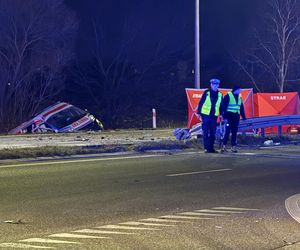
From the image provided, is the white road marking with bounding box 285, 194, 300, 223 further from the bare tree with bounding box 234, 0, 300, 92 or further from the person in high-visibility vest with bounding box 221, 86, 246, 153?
the bare tree with bounding box 234, 0, 300, 92

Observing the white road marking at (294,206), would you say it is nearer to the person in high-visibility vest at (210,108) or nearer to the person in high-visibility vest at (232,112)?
the person in high-visibility vest at (210,108)

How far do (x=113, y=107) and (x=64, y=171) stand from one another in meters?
29.0

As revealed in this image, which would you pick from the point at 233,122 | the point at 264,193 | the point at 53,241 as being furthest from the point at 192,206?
the point at 233,122

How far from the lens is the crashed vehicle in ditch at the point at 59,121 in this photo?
2800 cm

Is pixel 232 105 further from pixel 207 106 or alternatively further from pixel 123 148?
pixel 123 148

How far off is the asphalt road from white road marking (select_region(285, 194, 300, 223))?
0.01 meters

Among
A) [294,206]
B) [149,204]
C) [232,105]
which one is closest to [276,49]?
[232,105]

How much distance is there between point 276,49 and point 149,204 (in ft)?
110

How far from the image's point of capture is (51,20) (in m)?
34.5

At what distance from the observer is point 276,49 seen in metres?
41.1

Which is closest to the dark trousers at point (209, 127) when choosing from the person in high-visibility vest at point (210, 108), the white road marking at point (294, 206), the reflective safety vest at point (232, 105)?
the person in high-visibility vest at point (210, 108)

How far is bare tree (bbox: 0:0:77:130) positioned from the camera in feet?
111

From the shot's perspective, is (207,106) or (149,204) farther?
(207,106)

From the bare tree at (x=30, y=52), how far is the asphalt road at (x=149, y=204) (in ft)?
68.2
